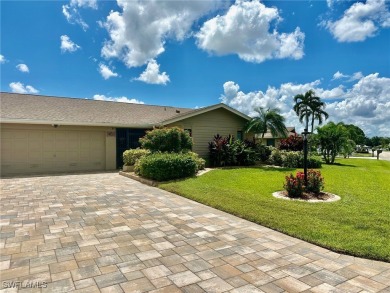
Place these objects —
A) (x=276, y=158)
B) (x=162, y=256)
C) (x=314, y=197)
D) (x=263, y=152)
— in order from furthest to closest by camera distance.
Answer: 1. (x=263, y=152)
2. (x=276, y=158)
3. (x=314, y=197)
4. (x=162, y=256)

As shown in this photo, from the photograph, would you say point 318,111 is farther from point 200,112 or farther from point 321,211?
point 321,211

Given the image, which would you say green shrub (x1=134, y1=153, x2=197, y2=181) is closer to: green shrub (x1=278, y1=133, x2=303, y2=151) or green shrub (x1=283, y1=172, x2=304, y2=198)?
green shrub (x1=283, y1=172, x2=304, y2=198)

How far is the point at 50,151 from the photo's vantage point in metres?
13.5

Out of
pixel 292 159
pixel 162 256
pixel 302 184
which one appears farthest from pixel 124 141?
pixel 162 256

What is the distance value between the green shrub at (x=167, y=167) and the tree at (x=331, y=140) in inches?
478

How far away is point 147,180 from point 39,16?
780cm

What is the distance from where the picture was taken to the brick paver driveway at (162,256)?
2926 millimetres

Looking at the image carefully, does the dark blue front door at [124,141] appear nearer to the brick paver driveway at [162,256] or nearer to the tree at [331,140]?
the brick paver driveway at [162,256]

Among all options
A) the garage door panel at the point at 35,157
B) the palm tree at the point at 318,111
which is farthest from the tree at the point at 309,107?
the garage door panel at the point at 35,157

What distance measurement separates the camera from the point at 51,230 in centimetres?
471

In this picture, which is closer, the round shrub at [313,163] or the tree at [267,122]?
the round shrub at [313,163]

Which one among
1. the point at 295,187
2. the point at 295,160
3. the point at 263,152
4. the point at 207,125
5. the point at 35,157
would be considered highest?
the point at 207,125

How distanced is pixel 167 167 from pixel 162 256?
6504mm

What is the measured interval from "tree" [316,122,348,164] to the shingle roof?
1096 centimetres
